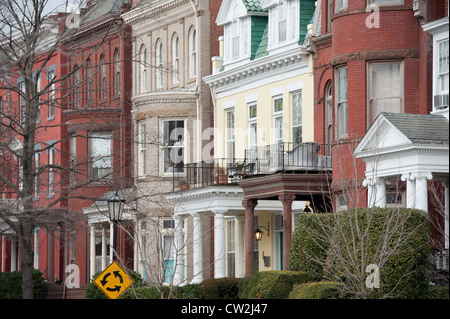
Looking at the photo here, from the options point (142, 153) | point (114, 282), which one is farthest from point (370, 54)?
point (142, 153)

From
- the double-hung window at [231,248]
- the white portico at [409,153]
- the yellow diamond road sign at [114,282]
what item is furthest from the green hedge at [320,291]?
the double-hung window at [231,248]

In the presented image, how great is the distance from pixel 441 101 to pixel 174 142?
54.2 feet

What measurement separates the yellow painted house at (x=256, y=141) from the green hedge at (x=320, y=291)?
18.6 feet

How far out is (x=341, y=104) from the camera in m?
30.6

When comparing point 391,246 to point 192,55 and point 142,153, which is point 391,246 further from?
point 142,153

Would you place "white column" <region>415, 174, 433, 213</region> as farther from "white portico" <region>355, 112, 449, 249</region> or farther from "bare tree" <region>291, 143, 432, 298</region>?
"bare tree" <region>291, 143, 432, 298</region>

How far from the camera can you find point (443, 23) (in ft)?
86.9

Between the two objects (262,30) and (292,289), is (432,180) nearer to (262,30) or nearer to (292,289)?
(292,289)

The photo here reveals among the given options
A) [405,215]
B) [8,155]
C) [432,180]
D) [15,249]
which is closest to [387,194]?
[432,180]

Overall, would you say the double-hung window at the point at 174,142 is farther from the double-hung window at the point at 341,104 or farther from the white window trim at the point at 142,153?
the double-hung window at the point at 341,104

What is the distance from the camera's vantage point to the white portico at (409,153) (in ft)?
82.6

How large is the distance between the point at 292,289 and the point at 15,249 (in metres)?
30.5

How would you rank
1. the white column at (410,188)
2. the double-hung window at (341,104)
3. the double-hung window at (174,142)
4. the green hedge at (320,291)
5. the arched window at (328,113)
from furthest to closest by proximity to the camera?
1. the double-hung window at (174,142)
2. the arched window at (328,113)
3. the double-hung window at (341,104)
4. the white column at (410,188)
5. the green hedge at (320,291)

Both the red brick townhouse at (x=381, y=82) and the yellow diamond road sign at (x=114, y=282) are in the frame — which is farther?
the red brick townhouse at (x=381, y=82)
